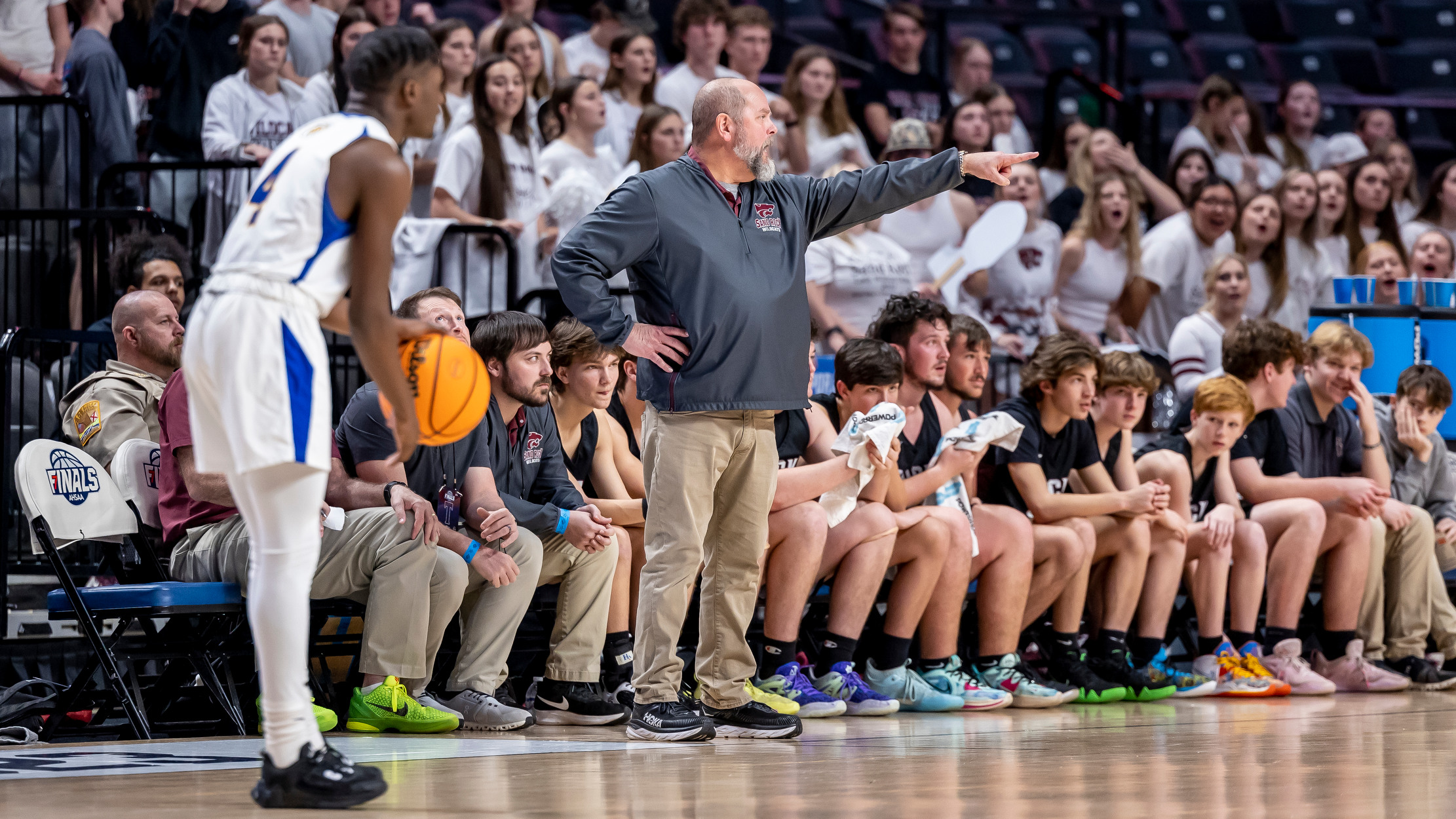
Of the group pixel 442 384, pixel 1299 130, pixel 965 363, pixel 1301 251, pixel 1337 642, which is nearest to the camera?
pixel 442 384

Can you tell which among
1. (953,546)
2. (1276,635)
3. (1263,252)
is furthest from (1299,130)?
(953,546)

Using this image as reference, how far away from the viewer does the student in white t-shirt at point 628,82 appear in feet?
27.5

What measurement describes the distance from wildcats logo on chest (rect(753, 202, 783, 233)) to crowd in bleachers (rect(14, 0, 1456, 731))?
34.8 inches

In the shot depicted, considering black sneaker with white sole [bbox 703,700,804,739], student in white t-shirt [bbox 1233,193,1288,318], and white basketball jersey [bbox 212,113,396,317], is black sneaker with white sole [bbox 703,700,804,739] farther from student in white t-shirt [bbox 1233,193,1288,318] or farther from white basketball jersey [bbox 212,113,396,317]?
student in white t-shirt [bbox 1233,193,1288,318]

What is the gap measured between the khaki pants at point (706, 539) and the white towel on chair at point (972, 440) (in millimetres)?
1182

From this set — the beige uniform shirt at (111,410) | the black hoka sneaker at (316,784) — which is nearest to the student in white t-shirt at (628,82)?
the beige uniform shirt at (111,410)

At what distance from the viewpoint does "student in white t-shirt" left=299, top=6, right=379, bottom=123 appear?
7270 millimetres

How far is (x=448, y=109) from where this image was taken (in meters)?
7.68

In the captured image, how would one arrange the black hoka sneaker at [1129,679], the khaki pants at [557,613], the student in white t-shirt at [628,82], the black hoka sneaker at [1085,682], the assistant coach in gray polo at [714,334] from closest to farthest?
the assistant coach in gray polo at [714,334] → the khaki pants at [557,613] → the black hoka sneaker at [1085,682] → the black hoka sneaker at [1129,679] → the student in white t-shirt at [628,82]

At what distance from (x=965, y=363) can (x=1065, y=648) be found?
3.67 feet

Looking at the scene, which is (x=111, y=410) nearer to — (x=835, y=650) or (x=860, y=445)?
(x=860, y=445)

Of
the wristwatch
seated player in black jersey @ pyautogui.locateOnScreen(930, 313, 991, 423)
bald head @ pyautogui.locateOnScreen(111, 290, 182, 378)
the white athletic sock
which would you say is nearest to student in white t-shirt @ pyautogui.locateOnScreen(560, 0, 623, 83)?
seated player in black jersey @ pyautogui.locateOnScreen(930, 313, 991, 423)

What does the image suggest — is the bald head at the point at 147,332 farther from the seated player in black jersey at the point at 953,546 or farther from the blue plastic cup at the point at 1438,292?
the blue plastic cup at the point at 1438,292

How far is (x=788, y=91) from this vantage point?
893 cm
